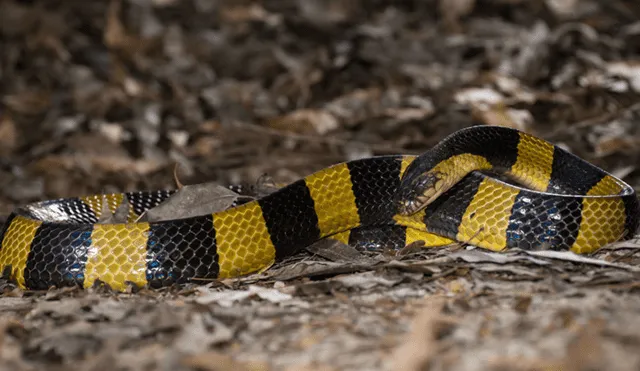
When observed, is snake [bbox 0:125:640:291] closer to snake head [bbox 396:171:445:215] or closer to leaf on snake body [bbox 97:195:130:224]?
snake head [bbox 396:171:445:215]

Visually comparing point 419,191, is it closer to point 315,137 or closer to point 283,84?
point 315,137

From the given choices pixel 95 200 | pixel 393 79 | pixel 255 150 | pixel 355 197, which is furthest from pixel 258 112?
pixel 355 197

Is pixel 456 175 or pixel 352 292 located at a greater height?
pixel 456 175

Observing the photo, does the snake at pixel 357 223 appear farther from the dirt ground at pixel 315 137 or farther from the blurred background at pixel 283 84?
the blurred background at pixel 283 84

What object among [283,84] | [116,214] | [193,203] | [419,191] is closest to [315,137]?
[283,84]

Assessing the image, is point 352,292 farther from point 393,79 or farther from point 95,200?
point 393,79

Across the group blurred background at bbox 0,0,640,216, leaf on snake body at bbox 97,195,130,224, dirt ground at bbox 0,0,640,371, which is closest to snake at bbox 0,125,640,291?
dirt ground at bbox 0,0,640,371
